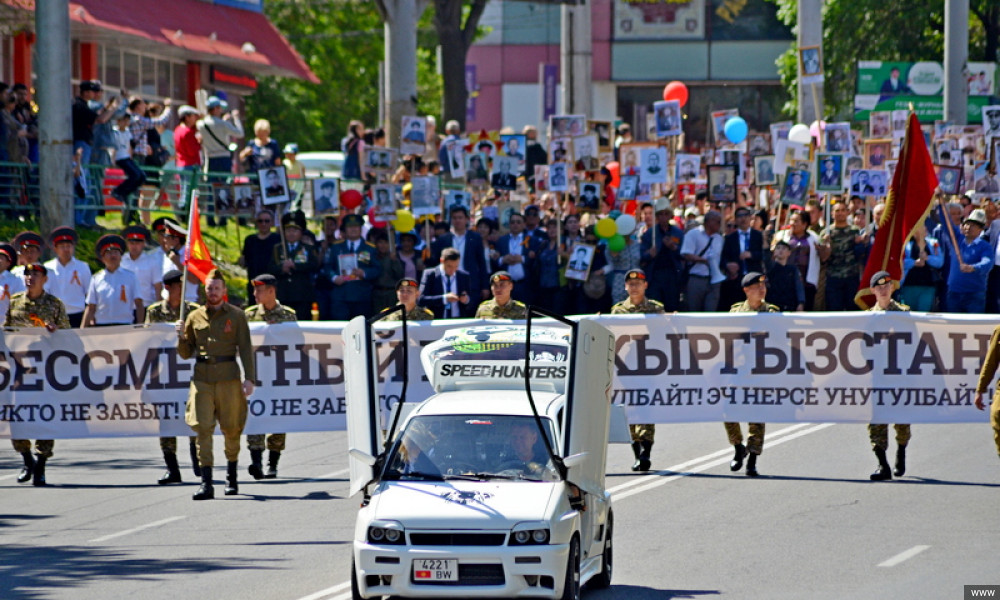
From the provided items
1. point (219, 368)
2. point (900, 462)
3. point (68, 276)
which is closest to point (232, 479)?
point (219, 368)

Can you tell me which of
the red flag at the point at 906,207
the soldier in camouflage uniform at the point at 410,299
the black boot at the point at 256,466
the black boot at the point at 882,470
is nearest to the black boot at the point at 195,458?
Answer: the black boot at the point at 256,466

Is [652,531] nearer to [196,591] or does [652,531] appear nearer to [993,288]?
[196,591]

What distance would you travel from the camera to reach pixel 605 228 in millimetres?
22859

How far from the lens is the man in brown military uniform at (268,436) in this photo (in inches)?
640

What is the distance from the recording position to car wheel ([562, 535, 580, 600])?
9656mm

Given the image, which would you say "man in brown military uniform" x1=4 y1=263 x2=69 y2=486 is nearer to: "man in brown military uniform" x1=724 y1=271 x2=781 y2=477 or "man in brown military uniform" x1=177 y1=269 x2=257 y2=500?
"man in brown military uniform" x1=177 y1=269 x2=257 y2=500

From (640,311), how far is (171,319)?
A: 481 cm

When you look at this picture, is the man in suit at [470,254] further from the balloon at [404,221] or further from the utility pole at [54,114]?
the utility pole at [54,114]

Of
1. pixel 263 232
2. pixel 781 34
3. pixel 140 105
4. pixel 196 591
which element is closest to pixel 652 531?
pixel 196 591

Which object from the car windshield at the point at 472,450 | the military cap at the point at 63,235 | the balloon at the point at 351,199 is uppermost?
the balloon at the point at 351,199

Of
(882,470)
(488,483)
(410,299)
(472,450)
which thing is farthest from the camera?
(410,299)

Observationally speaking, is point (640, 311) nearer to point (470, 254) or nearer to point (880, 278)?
point (880, 278)

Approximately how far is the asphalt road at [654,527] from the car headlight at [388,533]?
1.08 meters

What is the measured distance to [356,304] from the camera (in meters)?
21.9
